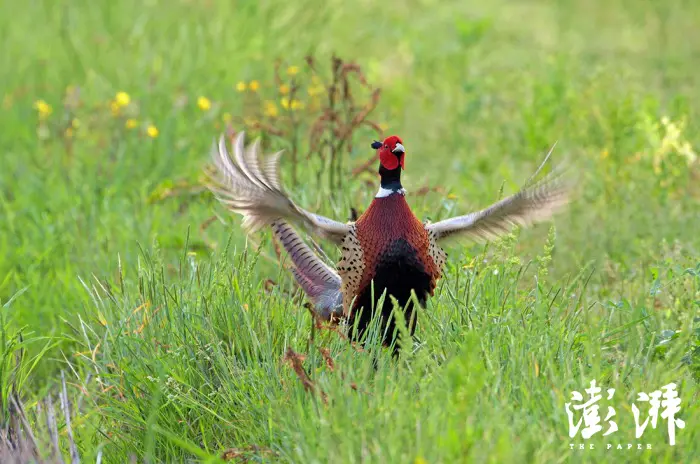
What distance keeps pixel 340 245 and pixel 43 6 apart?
581 cm

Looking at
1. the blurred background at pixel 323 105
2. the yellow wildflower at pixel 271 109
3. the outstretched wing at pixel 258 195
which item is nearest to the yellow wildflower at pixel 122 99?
the blurred background at pixel 323 105

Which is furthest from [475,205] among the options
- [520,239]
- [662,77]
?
[662,77]

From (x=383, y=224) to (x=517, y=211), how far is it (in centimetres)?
52

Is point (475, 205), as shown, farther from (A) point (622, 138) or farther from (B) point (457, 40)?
(B) point (457, 40)

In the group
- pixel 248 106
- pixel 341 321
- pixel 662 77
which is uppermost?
pixel 662 77

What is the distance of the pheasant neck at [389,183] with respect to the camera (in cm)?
372

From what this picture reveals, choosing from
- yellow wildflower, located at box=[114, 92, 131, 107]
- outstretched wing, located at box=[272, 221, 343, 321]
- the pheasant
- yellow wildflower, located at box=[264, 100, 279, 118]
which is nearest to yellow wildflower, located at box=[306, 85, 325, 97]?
yellow wildflower, located at box=[264, 100, 279, 118]

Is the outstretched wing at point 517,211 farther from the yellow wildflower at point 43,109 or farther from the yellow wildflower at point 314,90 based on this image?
the yellow wildflower at point 43,109

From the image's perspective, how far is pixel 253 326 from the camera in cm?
363

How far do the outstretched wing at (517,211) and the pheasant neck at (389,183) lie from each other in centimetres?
25

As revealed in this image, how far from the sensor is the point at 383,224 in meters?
3.70

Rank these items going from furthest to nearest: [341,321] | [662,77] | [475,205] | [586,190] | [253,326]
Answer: [662,77]
[586,190]
[475,205]
[341,321]
[253,326]

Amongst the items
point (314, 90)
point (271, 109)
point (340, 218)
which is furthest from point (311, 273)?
point (314, 90)

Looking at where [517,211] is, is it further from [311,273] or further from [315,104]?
[315,104]
